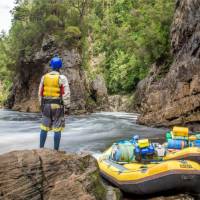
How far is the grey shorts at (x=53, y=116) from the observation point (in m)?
8.40

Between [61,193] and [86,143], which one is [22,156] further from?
[86,143]

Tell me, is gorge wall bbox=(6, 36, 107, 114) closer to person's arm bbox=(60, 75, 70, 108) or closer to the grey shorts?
the grey shorts

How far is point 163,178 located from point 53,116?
275cm

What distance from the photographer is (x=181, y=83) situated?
19797 millimetres

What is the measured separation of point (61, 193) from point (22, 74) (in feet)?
118

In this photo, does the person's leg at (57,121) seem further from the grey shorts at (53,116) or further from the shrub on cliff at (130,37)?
the shrub on cliff at (130,37)

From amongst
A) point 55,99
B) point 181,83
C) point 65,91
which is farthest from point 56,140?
point 181,83

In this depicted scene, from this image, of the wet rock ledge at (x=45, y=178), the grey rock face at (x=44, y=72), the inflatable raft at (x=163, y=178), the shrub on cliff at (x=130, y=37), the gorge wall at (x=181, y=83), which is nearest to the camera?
the wet rock ledge at (x=45, y=178)

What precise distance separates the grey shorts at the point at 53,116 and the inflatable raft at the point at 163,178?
1890 millimetres

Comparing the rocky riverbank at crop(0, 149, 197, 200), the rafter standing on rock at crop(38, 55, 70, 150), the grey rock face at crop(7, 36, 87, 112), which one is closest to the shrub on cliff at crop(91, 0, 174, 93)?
the grey rock face at crop(7, 36, 87, 112)

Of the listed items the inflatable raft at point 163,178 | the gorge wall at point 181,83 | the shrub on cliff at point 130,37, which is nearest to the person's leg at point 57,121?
the inflatable raft at point 163,178

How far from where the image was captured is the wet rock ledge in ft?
20.0

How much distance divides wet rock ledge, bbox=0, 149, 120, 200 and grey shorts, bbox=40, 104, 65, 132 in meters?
1.40

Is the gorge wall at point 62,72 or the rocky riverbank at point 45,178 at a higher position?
the gorge wall at point 62,72
